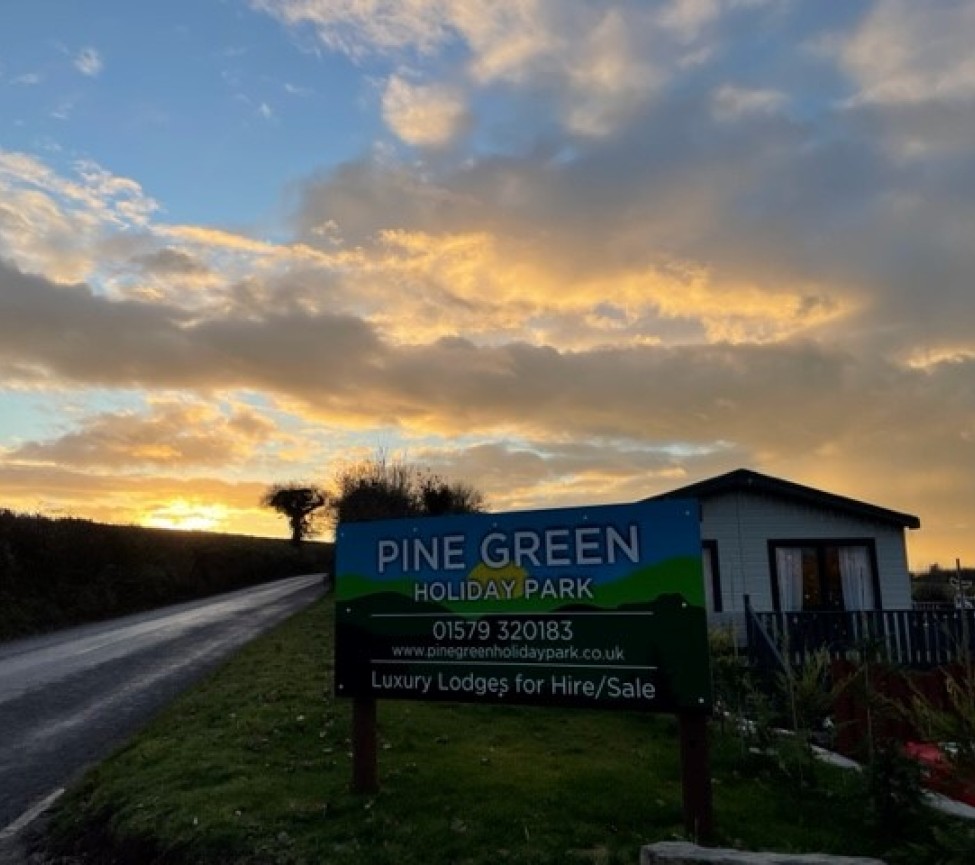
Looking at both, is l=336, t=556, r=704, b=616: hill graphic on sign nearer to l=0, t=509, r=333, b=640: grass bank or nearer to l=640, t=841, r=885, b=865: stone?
l=640, t=841, r=885, b=865: stone

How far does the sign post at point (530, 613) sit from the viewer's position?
6.50 m

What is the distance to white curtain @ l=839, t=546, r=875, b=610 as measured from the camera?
20641 mm

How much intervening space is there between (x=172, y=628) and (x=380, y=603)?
1853cm

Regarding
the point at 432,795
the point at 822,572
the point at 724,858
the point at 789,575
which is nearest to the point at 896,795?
the point at 724,858

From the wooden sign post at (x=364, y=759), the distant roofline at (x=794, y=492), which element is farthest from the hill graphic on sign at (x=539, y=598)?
the distant roofline at (x=794, y=492)

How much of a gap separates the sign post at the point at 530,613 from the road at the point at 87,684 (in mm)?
3449

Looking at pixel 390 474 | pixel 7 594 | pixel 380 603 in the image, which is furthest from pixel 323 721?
pixel 390 474

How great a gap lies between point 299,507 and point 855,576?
5669 cm

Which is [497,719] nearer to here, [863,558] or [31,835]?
[31,835]

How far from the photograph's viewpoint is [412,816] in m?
6.52

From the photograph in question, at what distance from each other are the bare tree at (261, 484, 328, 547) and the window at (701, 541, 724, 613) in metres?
53.5

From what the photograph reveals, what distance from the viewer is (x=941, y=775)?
6.43 m

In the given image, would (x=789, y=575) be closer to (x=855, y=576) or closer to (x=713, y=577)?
(x=855, y=576)

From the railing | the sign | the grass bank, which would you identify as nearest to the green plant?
the sign
